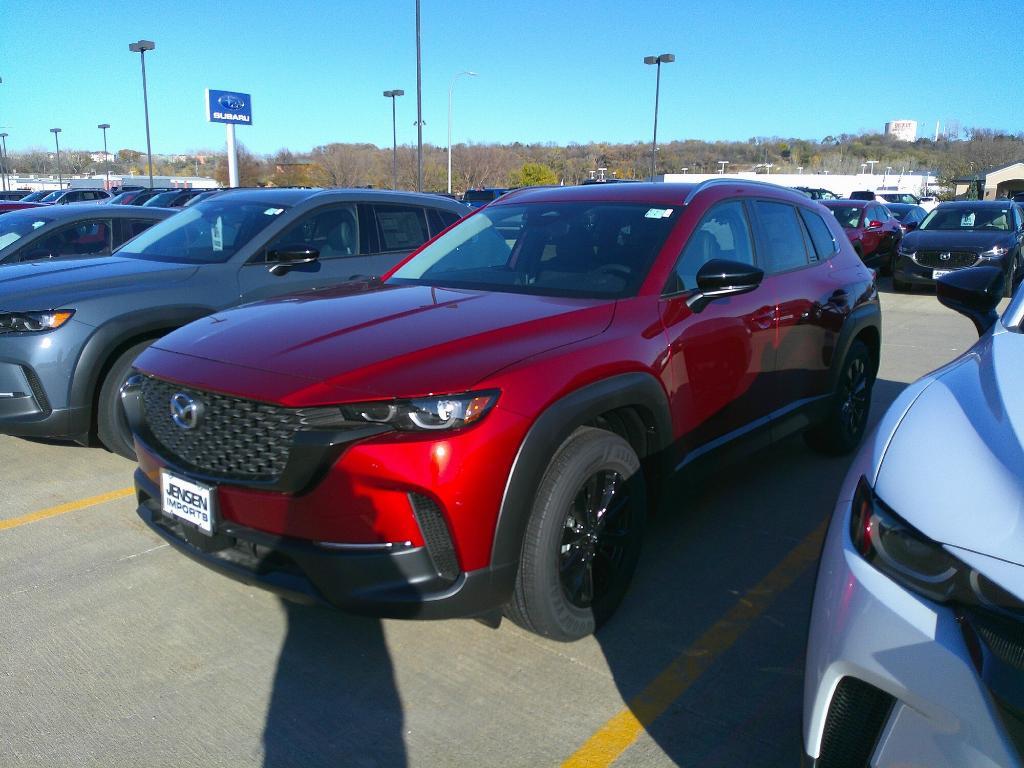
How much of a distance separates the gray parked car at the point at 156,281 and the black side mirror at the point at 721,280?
2.37 metres

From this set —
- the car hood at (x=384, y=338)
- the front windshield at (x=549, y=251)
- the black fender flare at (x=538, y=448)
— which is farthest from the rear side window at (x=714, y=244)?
the black fender flare at (x=538, y=448)

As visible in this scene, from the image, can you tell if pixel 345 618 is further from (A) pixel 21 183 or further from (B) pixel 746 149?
(B) pixel 746 149

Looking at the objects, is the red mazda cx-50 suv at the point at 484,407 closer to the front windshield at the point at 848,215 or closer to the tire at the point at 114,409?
the tire at the point at 114,409

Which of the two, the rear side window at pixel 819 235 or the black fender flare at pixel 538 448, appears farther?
the rear side window at pixel 819 235

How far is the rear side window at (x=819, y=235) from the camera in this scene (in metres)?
4.96

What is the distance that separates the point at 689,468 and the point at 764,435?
81 cm

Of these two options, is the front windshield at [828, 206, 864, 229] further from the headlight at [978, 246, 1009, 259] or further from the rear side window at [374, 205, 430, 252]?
the rear side window at [374, 205, 430, 252]

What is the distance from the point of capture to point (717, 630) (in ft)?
10.8

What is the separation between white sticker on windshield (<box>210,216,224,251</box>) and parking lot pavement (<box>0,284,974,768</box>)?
2285mm

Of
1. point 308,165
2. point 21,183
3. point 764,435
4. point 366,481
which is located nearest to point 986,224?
point 764,435

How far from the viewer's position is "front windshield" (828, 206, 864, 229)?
17.6 metres

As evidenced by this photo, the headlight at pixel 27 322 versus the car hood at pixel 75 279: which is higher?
the car hood at pixel 75 279

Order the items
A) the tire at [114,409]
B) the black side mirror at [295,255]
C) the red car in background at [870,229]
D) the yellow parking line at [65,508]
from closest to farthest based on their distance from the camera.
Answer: the yellow parking line at [65,508]
the tire at [114,409]
the black side mirror at [295,255]
the red car in background at [870,229]

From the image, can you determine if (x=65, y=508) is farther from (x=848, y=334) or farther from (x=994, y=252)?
(x=994, y=252)
